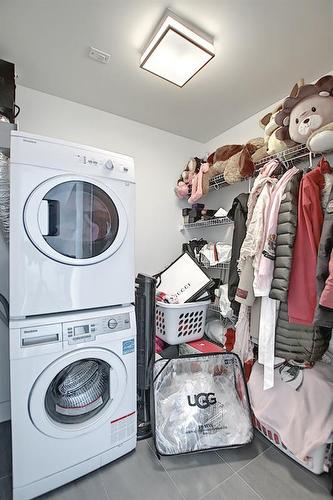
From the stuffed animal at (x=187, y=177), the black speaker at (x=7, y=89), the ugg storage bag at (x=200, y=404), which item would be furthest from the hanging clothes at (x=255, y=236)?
the black speaker at (x=7, y=89)

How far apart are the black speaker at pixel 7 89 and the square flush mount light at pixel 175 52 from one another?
796 mm

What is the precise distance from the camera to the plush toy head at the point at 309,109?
3.97 ft

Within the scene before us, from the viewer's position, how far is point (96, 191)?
116 cm

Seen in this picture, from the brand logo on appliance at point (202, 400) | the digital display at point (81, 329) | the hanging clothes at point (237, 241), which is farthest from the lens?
the hanging clothes at point (237, 241)

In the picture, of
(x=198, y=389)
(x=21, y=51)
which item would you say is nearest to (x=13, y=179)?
(x=21, y=51)

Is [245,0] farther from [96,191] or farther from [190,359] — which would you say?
[190,359]

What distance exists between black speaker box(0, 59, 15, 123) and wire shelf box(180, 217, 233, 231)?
161 centimetres

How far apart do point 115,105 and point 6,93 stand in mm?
829

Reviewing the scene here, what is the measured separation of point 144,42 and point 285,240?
1.39 m

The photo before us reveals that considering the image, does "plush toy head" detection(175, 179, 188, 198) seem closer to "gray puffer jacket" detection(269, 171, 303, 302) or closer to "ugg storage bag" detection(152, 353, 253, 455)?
"gray puffer jacket" detection(269, 171, 303, 302)

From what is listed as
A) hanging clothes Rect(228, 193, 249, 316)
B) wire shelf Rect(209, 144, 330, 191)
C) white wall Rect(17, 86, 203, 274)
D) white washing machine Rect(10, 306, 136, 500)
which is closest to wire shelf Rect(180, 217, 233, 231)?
white wall Rect(17, 86, 203, 274)

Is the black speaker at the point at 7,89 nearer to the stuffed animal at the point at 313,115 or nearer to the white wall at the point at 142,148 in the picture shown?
the white wall at the point at 142,148

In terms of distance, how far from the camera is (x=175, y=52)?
1.35 meters

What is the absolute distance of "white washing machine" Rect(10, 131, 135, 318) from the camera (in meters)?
0.96
